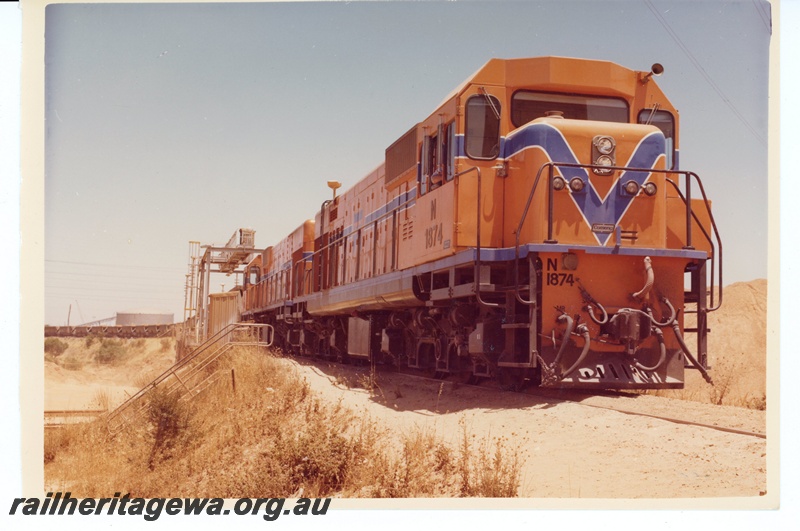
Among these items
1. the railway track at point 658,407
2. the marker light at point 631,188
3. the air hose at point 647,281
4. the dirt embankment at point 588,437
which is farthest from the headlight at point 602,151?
the dirt embankment at point 588,437

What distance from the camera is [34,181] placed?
7.38 meters

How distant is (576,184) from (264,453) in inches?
195

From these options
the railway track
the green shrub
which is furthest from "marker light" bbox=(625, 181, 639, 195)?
the green shrub

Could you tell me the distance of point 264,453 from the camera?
9.04 m

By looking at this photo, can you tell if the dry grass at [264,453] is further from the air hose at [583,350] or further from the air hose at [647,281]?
the air hose at [647,281]

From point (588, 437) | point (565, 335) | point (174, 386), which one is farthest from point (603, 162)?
point (174, 386)

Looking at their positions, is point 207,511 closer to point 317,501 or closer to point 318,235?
point 317,501

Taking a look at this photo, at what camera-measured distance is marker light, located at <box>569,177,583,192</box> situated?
9.16 meters

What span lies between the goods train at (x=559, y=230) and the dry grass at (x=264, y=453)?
1.92 meters

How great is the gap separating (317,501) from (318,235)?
49.8 feet

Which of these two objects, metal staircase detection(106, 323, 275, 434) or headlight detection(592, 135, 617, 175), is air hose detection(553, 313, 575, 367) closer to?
headlight detection(592, 135, 617, 175)

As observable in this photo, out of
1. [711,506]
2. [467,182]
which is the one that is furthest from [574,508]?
[467,182]

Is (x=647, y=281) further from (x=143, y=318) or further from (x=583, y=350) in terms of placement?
(x=143, y=318)

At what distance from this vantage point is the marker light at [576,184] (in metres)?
9.16
